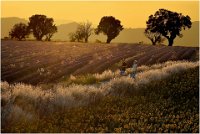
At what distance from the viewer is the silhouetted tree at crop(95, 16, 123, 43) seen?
115812 millimetres

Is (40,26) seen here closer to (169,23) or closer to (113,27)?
(113,27)

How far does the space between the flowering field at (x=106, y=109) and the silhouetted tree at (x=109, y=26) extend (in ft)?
310

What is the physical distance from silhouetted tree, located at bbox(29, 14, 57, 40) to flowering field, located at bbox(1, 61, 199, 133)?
9891 cm

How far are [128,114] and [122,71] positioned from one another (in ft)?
44.0

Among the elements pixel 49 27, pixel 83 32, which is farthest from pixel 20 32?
pixel 83 32

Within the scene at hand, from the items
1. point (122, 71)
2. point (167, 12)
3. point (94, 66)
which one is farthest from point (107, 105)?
point (167, 12)

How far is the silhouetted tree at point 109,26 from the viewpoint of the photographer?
115812 mm

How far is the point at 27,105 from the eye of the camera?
15680 mm

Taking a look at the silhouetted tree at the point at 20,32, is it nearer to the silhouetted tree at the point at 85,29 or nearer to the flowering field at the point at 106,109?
the silhouetted tree at the point at 85,29

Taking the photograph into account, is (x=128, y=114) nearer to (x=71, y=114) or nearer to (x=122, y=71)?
(x=71, y=114)

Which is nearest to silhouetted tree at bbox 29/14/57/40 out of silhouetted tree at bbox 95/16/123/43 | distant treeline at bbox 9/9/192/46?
distant treeline at bbox 9/9/192/46

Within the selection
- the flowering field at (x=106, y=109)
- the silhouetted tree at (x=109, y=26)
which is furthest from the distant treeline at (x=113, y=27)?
the flowering field at (x=106, y=109)

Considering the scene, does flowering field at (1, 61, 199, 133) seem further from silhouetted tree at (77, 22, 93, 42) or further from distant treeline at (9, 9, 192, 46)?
silhouetted tree at (77, 22, 93, 42)

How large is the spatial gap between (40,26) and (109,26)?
18.3 m
